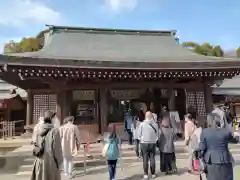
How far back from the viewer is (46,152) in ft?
14.9

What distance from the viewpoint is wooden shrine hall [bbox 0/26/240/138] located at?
10023mm

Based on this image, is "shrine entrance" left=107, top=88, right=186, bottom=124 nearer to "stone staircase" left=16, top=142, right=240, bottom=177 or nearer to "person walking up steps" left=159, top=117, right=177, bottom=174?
"stone staircase" left=16, top=142, right=240, bottom=177

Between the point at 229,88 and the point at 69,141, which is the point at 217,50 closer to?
the point at 229,88

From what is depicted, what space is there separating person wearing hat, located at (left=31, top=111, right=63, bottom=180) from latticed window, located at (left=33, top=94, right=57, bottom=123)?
838 cm

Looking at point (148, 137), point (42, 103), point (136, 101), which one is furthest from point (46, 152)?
point (42, 103)

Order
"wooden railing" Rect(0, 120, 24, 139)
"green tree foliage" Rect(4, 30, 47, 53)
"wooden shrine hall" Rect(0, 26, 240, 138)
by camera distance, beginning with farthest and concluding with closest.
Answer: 1. "green tree foliage" Rect(4, 30, 47, 53)
2. "wooden railing" Rect(0, 120, 24, 139)
3. "wooden shrine hall" Rect(0, 26, 240, 138)

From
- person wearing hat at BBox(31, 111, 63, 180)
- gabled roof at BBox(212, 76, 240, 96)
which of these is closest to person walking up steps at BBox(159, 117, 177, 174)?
person wearing hat at BBox(31, 111, 63, 180)

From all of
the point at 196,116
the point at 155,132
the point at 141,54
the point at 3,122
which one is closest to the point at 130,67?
the point at 141,54

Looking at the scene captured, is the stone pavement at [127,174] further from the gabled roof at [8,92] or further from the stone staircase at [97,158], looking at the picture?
the gabled roof at [8,92]

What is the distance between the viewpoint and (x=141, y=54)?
13.3 meters

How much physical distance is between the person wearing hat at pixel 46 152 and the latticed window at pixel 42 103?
8.38 m

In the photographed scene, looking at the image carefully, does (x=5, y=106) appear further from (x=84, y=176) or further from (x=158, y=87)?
(x=84, y=176)

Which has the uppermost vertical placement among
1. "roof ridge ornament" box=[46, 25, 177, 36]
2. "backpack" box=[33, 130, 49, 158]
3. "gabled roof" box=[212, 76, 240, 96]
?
"roof ridge ornament" box=[46, 25, 177, 36]

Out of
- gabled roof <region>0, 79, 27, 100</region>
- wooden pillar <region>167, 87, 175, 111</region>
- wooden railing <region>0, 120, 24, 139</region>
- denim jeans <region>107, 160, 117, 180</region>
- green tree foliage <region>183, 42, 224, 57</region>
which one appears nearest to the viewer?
denim jeans <region>107, 160, 117, 180</region>
